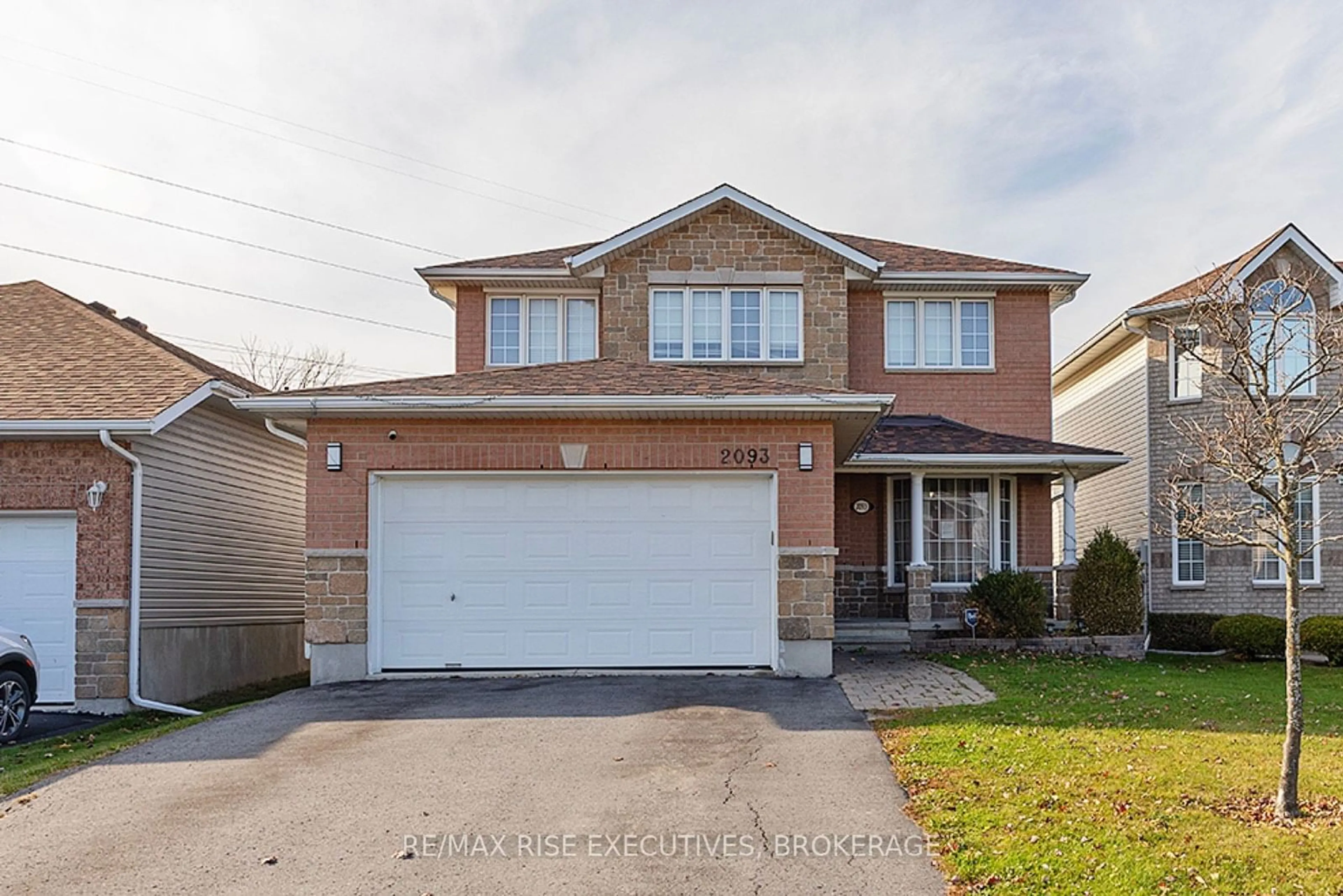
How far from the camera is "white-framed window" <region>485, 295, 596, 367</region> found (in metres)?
19.4

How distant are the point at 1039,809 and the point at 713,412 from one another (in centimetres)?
644

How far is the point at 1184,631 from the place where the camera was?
19.2 m

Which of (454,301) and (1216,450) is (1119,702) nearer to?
(1216,450)

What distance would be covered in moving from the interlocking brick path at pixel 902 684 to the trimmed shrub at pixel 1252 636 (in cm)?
597

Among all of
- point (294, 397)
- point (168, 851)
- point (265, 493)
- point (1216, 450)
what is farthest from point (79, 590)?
point (1216, 450)

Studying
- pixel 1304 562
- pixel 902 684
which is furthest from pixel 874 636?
pixel 1304 562

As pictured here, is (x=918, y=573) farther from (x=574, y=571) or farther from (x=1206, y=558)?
(x=574, y=571)

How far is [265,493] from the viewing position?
18219 millimetres

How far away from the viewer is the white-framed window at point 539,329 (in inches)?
764

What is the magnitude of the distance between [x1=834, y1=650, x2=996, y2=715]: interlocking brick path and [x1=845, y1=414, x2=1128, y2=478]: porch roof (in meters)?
3.19

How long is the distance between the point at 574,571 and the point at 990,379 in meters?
9.95

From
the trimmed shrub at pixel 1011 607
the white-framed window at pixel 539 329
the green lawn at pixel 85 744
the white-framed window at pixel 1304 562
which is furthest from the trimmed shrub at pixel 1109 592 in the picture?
the green lawn at pixel 85 744

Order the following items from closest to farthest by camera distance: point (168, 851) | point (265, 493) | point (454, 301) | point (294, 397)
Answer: point (168, 851) < point (294, 397) < point (265, 493) < point (454, 301)

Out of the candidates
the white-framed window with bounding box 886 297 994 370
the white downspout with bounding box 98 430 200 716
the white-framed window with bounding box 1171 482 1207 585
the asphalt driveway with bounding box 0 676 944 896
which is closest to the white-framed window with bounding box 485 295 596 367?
the white-framed window with bounding box 886 297 994 370
